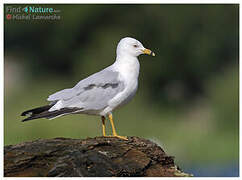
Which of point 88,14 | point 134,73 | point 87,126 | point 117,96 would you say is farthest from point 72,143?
point 88,14

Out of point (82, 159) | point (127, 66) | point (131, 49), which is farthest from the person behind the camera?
point (131, 49)

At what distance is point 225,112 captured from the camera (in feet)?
42.7

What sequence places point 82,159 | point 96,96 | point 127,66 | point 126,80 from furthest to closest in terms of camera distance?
point 127,66 < point 126,80 < point 96,96 < point 82,159

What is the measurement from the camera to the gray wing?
19.0 feet

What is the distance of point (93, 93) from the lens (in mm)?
5883

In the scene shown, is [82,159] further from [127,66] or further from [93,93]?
[127,66]

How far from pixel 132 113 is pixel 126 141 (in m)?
6.83

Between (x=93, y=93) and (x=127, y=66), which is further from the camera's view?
(x=127, y=66)

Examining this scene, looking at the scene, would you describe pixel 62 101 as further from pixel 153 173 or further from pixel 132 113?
pixel 132 113

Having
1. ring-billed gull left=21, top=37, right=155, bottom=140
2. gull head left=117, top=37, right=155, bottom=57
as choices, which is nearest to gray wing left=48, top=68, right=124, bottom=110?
ring-billed gull left=21, top=37, right=155, bottom=140

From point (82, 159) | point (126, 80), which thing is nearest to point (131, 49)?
point (126, 80)

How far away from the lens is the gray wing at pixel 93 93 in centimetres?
580

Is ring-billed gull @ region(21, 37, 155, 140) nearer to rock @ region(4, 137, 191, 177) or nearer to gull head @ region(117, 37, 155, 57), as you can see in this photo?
gull head @ region(117, 37, 155, 57)

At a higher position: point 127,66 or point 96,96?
point 127,66
